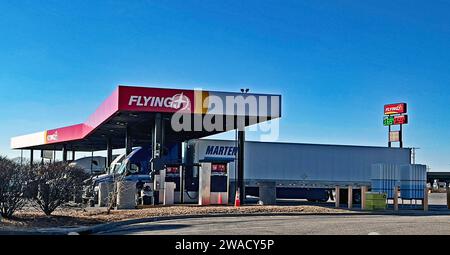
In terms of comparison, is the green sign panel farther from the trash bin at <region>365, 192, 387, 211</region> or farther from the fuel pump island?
the trash bin at <region>365, 192, 387, 211</region>

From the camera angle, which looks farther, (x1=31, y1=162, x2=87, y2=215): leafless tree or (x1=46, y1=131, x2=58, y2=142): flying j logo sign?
(x1=46, y1=131, x2=58, y2=142): flying j logo sign

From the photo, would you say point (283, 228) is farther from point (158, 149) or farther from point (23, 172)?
point (158, 149)

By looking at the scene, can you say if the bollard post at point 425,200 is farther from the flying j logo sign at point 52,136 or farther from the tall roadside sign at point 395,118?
the tall roadside sign at point 395,118

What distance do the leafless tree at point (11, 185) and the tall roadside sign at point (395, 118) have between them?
202 feet

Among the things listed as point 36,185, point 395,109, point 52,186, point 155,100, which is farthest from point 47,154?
point 36,185

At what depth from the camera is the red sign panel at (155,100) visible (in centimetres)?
2541

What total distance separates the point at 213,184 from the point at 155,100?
4996 mm

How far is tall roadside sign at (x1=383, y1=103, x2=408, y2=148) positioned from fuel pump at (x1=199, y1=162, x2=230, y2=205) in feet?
163

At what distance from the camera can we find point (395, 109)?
73438 millimetres

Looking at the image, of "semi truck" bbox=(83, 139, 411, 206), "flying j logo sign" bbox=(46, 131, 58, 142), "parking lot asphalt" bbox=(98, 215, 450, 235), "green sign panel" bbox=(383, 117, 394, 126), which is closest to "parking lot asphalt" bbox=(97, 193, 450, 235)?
"parking lot asphalt" bbox=(98, 215, 450, 235)

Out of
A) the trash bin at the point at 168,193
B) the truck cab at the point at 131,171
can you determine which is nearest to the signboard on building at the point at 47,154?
the truck cab at the point at 131,171

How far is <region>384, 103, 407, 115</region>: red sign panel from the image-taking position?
7250cm

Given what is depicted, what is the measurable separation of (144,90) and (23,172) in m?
9.00
